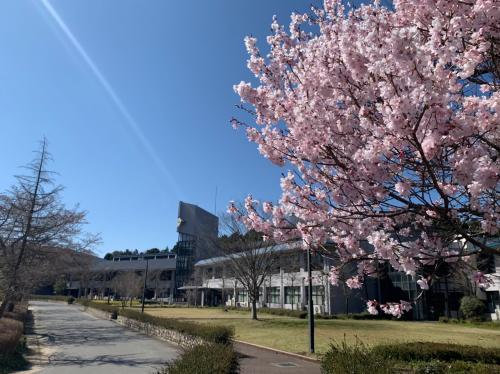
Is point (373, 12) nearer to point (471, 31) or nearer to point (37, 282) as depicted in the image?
point (471, 31)

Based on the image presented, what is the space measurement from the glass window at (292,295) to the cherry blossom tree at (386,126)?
4479 cm

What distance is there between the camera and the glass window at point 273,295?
181ft

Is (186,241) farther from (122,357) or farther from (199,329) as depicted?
(122,357)

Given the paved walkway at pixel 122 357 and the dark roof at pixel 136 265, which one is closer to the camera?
the paved walkway at pixel 122 357

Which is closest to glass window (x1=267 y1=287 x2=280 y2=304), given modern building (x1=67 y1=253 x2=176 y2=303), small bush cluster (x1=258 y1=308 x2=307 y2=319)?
small bush cluster (x1=258 y1=308 x2=307 y2=319)

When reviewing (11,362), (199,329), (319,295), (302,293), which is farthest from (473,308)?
(11,362)

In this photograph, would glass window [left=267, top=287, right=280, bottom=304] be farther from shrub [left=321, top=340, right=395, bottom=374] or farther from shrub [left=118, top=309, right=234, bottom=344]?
shrub [left=321, top=340, right=395, bottom=374]

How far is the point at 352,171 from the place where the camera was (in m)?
5.41

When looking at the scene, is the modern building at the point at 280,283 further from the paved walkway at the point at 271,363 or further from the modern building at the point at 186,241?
the paved walkway at the point at 271,363

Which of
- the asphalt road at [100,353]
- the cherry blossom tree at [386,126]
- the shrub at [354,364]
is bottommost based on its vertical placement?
the asphalt road at [100,353]

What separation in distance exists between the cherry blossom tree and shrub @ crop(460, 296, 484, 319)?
32.2 metres

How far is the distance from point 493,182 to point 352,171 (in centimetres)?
166

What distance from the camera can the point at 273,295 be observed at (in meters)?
56.1

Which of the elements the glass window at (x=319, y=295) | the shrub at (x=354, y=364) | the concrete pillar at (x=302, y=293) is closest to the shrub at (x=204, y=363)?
the shrub at (x=354, y=364)
